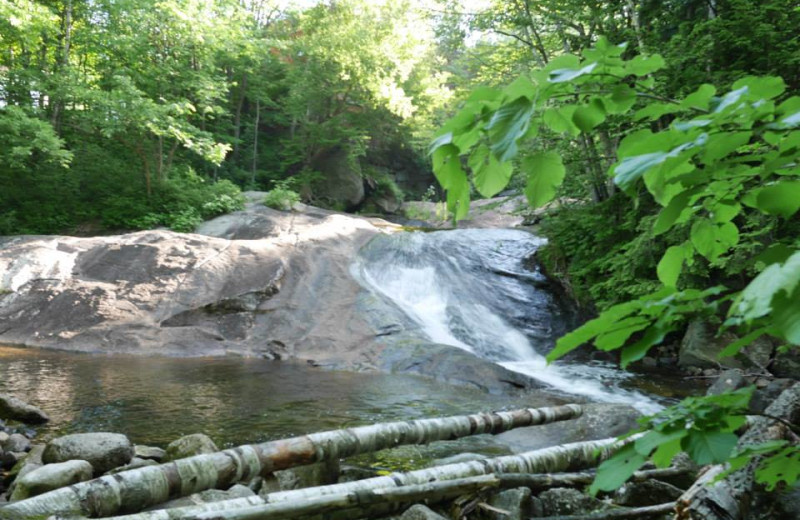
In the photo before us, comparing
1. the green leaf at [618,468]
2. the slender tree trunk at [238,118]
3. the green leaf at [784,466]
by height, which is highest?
the slender tree trunk at [238,118]

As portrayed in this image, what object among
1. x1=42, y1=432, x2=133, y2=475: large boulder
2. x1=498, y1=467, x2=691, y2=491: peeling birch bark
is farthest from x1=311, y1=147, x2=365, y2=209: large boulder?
x1=498, y1=467, x2=691, y2=491: peeling birch bark

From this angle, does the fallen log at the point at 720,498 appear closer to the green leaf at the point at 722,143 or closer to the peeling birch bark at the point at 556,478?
the peeling birch bark at the point at 556,478

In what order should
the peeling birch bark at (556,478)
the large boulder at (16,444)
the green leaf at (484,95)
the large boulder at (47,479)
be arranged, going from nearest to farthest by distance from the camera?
the green leaf at (484,95) < the peeling birch bark at (556,478) < the large boulder at (47,479) < the large boulder at (16,444)

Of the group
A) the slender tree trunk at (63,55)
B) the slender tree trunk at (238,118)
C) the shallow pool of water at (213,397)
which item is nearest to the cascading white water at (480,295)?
the shallow pool of water at (213,397)

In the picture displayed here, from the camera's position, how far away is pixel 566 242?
37.0 feet

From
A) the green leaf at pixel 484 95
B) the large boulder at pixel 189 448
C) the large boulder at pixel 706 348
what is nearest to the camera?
the green leaf at pixel 484 95

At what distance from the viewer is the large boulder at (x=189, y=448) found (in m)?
4.30

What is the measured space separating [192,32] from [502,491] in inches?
645

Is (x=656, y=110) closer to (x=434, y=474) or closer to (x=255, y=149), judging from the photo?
(x=434, y=474)

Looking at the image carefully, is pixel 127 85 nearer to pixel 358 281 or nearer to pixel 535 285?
pixel 358 281

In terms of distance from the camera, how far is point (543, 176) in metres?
1.31

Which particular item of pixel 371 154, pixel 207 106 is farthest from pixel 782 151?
pixel 371 154

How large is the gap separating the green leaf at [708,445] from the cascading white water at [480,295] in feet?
24.7

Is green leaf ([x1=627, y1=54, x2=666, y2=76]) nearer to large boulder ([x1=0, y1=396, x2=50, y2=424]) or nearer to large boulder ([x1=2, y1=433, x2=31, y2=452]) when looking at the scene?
large boulder ([x1=2, y1=433, x2=31, y2=452])
